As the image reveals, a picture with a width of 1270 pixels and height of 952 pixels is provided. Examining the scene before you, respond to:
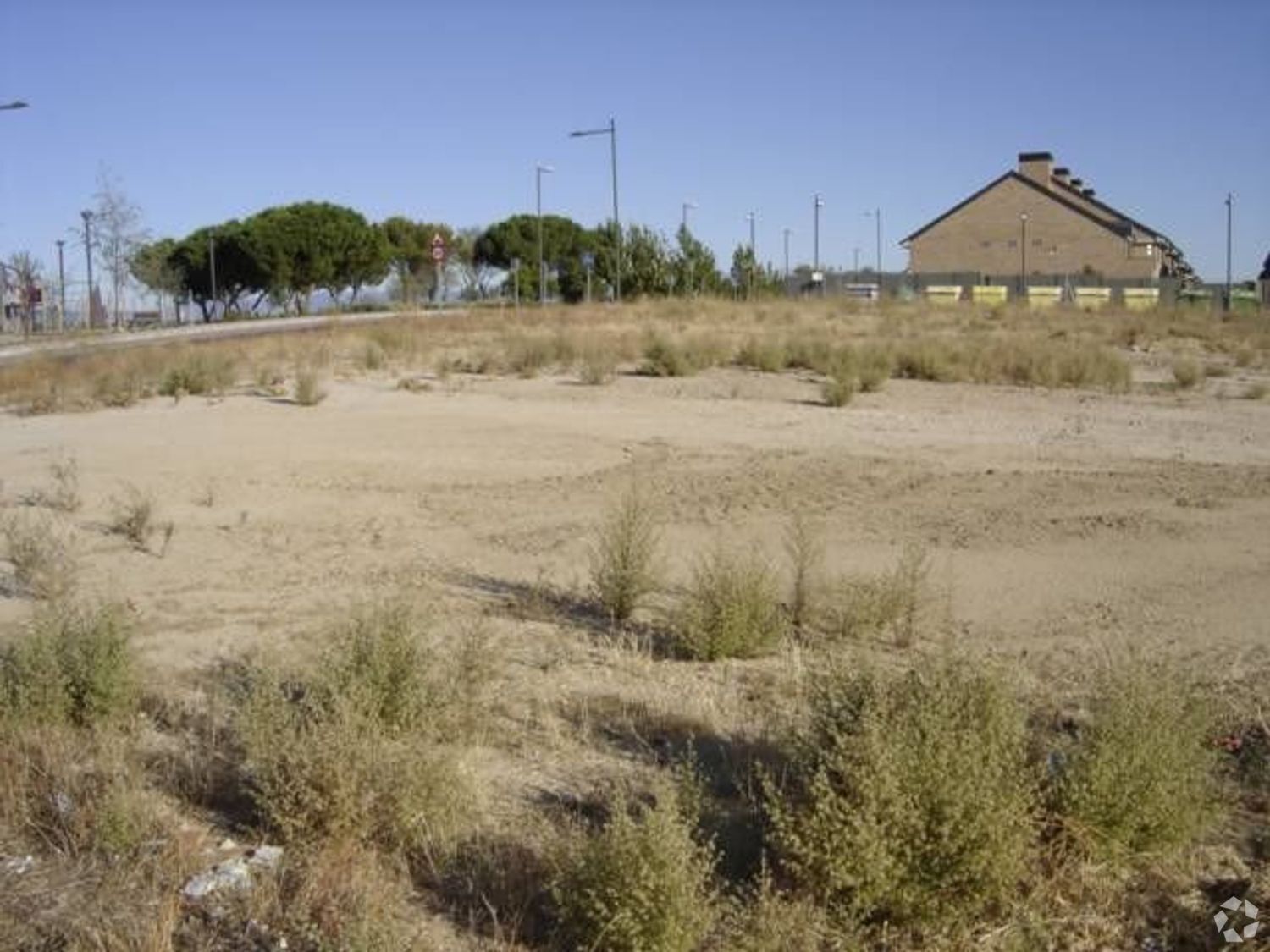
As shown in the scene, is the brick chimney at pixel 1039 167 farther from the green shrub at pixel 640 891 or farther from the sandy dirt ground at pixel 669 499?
the green shrub at pixel 640 891

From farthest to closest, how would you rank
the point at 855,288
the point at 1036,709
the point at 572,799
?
the point at 855,288, the point at 1036,709, the point at 572,799

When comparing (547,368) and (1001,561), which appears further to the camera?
(547,368)

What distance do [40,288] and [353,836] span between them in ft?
208

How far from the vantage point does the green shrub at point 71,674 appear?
5836 millimetres

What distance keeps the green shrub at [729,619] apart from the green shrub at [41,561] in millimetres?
3527

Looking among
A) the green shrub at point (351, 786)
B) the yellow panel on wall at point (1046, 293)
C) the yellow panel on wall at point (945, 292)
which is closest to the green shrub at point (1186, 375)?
the green shrub at point (351, 786)

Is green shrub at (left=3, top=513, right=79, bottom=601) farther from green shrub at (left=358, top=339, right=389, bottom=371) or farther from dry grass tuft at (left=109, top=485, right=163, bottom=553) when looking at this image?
green shrub at (left=358, top=339, right=389, bottom=371)

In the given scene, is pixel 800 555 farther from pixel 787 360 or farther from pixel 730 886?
pixel 787 360

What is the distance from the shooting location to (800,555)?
26.1ft

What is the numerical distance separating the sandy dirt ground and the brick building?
71.6 meters

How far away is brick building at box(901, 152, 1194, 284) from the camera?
87188 millimetres

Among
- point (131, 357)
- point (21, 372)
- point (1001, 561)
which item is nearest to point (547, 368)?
point (131, 357)

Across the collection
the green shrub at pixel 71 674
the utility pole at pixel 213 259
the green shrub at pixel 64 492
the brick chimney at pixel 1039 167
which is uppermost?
the brick chimney at pixel 1039 167

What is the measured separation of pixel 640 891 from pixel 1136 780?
186 cm
